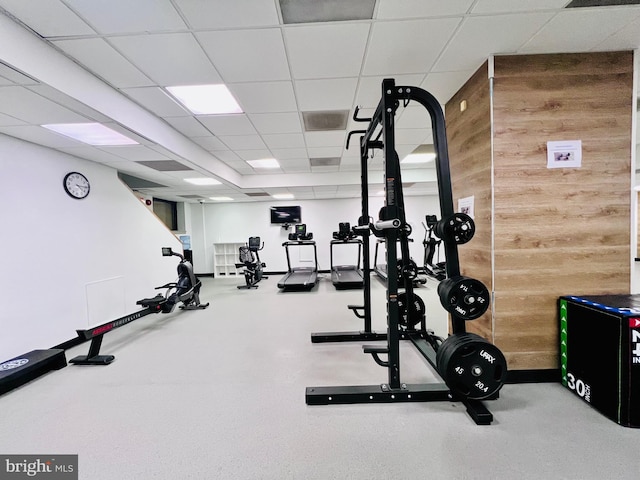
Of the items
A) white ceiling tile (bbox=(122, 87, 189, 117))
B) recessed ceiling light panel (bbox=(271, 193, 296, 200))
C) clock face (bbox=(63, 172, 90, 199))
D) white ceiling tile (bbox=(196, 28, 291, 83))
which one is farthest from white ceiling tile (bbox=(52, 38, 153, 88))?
recessed ceiling light panel (bbox=(271, 193, 296, 200))

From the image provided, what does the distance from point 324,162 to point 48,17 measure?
4.39 m

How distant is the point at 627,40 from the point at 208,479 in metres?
4.50

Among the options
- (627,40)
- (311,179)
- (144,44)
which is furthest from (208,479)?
→ (311,179)

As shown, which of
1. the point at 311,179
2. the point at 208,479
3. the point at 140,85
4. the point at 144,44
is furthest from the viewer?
the point at 311,179

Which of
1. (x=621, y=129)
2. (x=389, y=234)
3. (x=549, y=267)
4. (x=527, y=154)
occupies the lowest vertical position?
(x=549, y=267)

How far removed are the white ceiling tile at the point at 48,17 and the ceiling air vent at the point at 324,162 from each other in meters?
3.90

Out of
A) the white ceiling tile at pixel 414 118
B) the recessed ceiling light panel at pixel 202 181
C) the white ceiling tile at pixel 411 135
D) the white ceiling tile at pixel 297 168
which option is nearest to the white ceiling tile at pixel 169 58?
the white ceiling tile at pixel 414 118

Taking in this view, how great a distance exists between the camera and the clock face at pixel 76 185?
386cm

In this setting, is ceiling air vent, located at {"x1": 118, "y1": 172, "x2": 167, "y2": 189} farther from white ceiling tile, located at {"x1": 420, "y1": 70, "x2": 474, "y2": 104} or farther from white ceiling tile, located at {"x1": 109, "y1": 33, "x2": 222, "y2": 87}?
white ceiling tile, located at {"x1": 420, "y1": 70, "x2": 474, "y2": 104}

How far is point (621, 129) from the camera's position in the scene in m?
2.32

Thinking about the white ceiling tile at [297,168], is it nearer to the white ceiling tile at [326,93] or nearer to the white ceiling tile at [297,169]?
the white ceiling tile at [297,169]

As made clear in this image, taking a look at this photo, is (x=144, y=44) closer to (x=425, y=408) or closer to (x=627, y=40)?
(x=425, y=408)

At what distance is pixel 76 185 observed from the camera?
399 centimetres

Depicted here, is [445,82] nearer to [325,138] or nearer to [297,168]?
[325,138]
